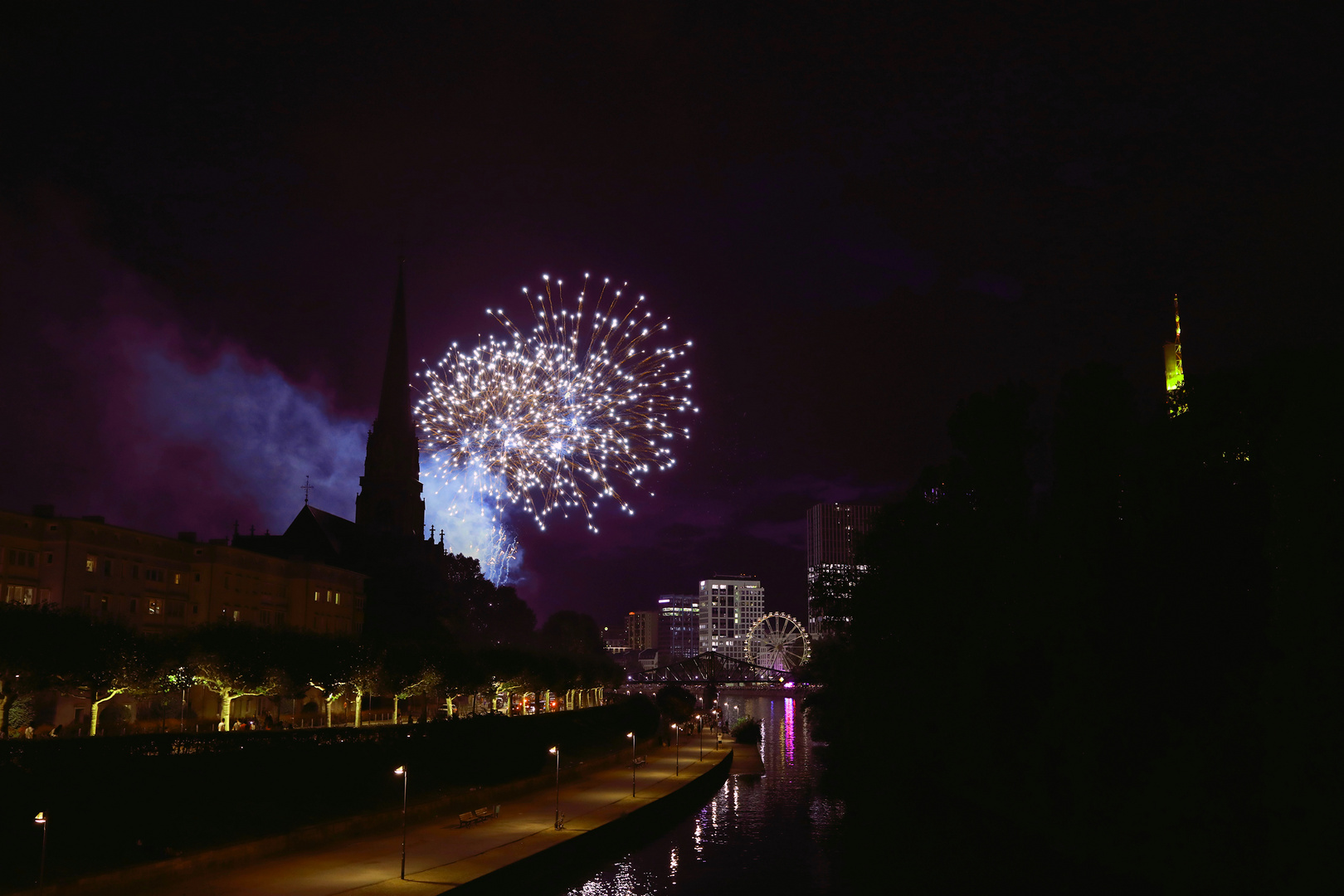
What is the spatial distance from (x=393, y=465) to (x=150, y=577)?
6660 cm

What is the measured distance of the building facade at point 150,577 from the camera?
50.7 m

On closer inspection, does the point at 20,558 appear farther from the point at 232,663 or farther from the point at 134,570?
Result: the point at 232,663

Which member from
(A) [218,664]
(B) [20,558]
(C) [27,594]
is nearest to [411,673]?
(A) [218,664]

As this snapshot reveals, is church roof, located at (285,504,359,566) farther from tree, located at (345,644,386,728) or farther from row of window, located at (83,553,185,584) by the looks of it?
tree, located at (345,644,386,728)

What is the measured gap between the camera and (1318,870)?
838 inches

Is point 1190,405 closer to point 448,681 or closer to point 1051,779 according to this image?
point 1051,779

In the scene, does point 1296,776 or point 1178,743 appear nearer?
point 1296,776

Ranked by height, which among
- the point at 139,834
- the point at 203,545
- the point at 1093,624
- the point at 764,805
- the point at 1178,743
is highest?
the point at 203,545

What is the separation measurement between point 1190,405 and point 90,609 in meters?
50.5

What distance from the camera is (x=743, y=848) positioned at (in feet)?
145

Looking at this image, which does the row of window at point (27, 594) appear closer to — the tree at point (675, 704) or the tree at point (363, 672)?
the tree at point (363, 672)

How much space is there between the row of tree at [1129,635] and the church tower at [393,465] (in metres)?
84.9

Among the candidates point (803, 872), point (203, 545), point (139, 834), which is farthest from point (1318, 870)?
point (203, 545)

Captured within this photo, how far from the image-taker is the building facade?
5072cm
